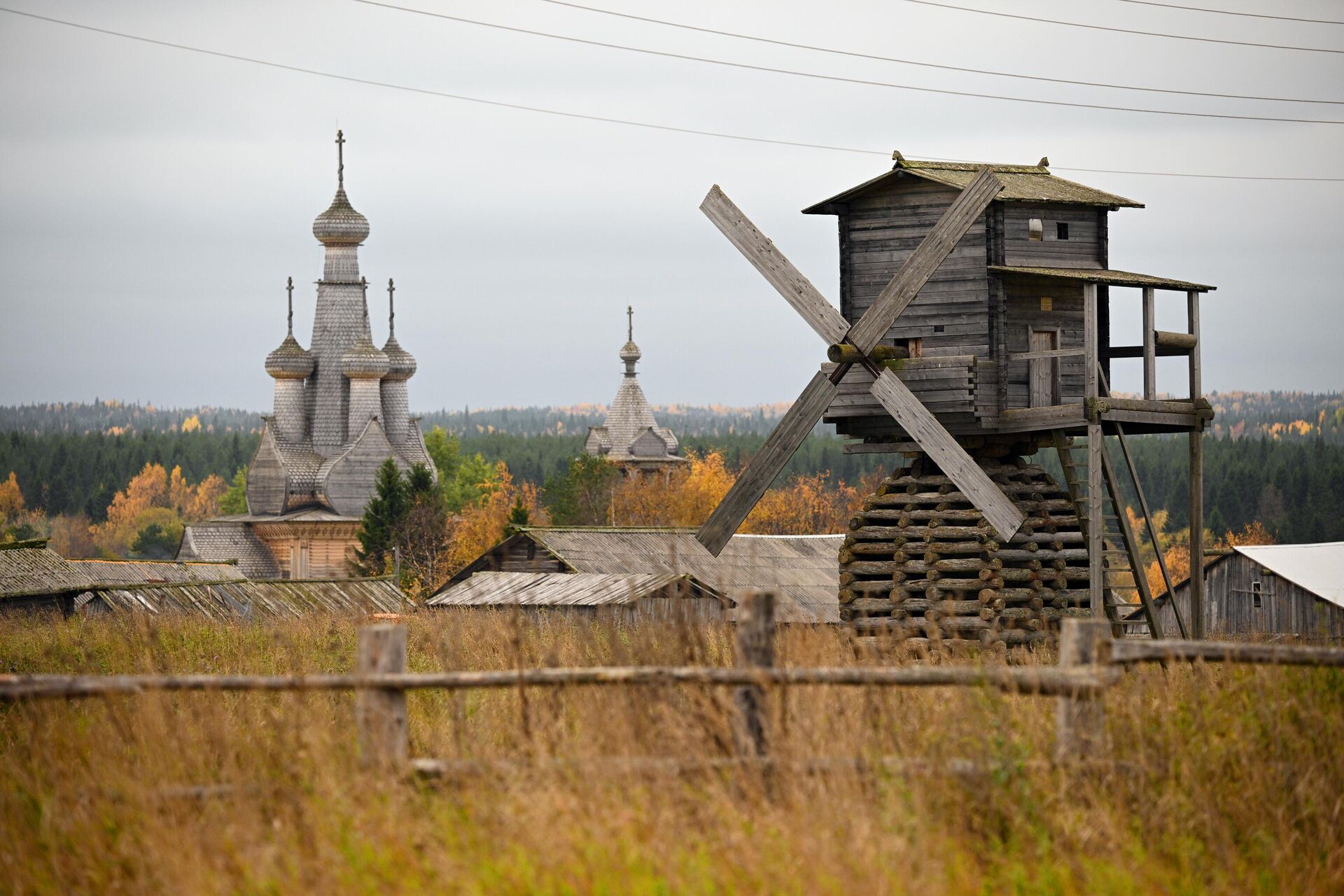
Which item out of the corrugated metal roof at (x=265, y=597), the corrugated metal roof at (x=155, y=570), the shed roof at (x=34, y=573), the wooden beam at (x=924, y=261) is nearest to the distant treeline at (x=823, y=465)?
the corrugated metal roof at (x=155, y=570)

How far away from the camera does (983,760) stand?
8.53m

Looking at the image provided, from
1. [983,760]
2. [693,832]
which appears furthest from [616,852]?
[983,760]

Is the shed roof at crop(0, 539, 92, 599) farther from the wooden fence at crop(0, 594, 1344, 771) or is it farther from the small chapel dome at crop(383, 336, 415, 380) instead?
the small chapel dome at crop(383, 336, 415, 380)

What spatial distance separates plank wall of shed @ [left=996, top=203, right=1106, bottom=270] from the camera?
19641 millimetres

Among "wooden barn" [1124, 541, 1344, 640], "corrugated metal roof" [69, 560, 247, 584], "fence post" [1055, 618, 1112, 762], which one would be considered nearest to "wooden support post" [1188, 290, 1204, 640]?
"fence post" [1055, 618, 1112, 762]

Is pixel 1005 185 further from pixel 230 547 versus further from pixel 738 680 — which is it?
pixel 230 547

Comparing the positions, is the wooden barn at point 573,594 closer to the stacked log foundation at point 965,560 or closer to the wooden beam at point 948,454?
the stacked log foundation at point 965,560

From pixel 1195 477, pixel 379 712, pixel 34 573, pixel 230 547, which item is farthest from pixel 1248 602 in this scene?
pixel 230 547

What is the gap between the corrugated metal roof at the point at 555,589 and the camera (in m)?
28.5

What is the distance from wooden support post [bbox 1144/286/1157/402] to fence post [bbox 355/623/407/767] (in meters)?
12.4

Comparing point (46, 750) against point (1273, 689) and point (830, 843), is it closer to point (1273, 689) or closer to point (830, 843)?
point (830, 843)

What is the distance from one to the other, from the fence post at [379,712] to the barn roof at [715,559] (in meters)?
24.0

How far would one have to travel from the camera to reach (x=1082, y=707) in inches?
344

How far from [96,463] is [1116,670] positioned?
528 ft
